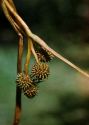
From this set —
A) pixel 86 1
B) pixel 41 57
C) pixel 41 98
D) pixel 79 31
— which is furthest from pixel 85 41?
pixel 41 57

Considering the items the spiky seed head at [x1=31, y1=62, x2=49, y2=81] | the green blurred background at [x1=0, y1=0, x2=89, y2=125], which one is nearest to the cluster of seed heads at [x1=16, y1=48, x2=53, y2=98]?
the spiky seed head at [x1=31, y1=62, x2=49, y2=81]

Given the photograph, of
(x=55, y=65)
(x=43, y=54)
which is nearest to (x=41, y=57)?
(x=43, y=54)

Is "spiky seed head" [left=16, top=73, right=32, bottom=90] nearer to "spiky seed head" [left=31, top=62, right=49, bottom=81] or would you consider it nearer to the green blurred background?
"spiky seed head" [left=31, top=62, right=49, bottom=81]

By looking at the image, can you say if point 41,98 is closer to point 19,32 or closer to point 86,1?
point 86,1

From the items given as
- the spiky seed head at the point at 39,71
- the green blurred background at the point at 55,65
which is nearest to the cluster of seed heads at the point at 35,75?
the spiky seed head at the point at 39,71

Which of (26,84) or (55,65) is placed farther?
(55,65)

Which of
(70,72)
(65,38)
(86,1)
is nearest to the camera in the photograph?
(70,72)

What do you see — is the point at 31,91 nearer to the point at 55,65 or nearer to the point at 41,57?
the point at 41,57
